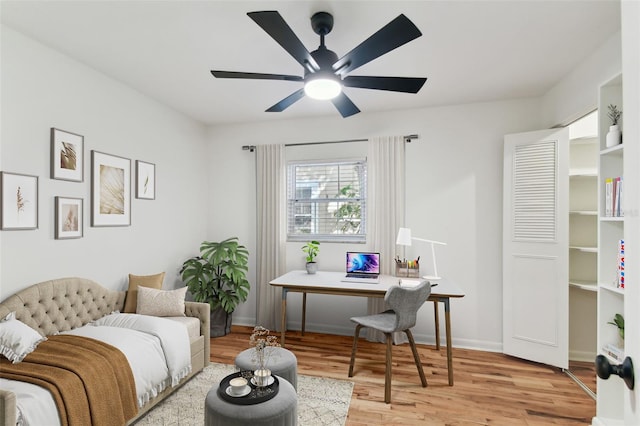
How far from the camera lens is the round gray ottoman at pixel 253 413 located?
1625 millimetres

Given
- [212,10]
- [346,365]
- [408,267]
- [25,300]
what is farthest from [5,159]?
[408,267]

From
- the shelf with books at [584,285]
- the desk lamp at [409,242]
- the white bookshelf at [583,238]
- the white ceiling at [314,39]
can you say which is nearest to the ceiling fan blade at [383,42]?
the white ceiling at [314,39]

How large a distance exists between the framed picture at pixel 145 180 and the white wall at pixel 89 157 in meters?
0.08

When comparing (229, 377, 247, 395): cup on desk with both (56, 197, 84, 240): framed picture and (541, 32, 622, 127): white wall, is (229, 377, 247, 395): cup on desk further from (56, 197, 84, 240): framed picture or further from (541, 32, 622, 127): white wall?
(541, 32, 622, 127): white wall

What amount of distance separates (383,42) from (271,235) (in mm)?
2931

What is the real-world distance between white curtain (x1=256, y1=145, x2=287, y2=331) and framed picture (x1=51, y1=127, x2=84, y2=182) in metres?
1.99

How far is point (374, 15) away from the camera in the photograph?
2.12 metres

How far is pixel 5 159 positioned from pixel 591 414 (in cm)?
458

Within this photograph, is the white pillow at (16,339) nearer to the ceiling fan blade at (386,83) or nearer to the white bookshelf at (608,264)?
the ceiling fan blade at (386,83)

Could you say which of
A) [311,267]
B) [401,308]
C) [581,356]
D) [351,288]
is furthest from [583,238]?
[311,267]

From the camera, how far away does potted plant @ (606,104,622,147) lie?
82.6 inches

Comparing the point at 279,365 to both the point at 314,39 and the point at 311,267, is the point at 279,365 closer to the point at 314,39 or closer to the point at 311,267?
the point at 311,267

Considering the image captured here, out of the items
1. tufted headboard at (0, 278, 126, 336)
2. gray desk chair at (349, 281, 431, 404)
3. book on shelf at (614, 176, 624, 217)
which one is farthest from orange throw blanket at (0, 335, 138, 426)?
book on shelf at (614, 176, 624, 217)

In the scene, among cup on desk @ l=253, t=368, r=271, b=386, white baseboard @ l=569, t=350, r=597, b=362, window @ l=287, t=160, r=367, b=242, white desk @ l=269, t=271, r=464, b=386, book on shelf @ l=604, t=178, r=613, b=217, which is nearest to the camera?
cup on desk @ l=253, t=368, r=271, b=386
